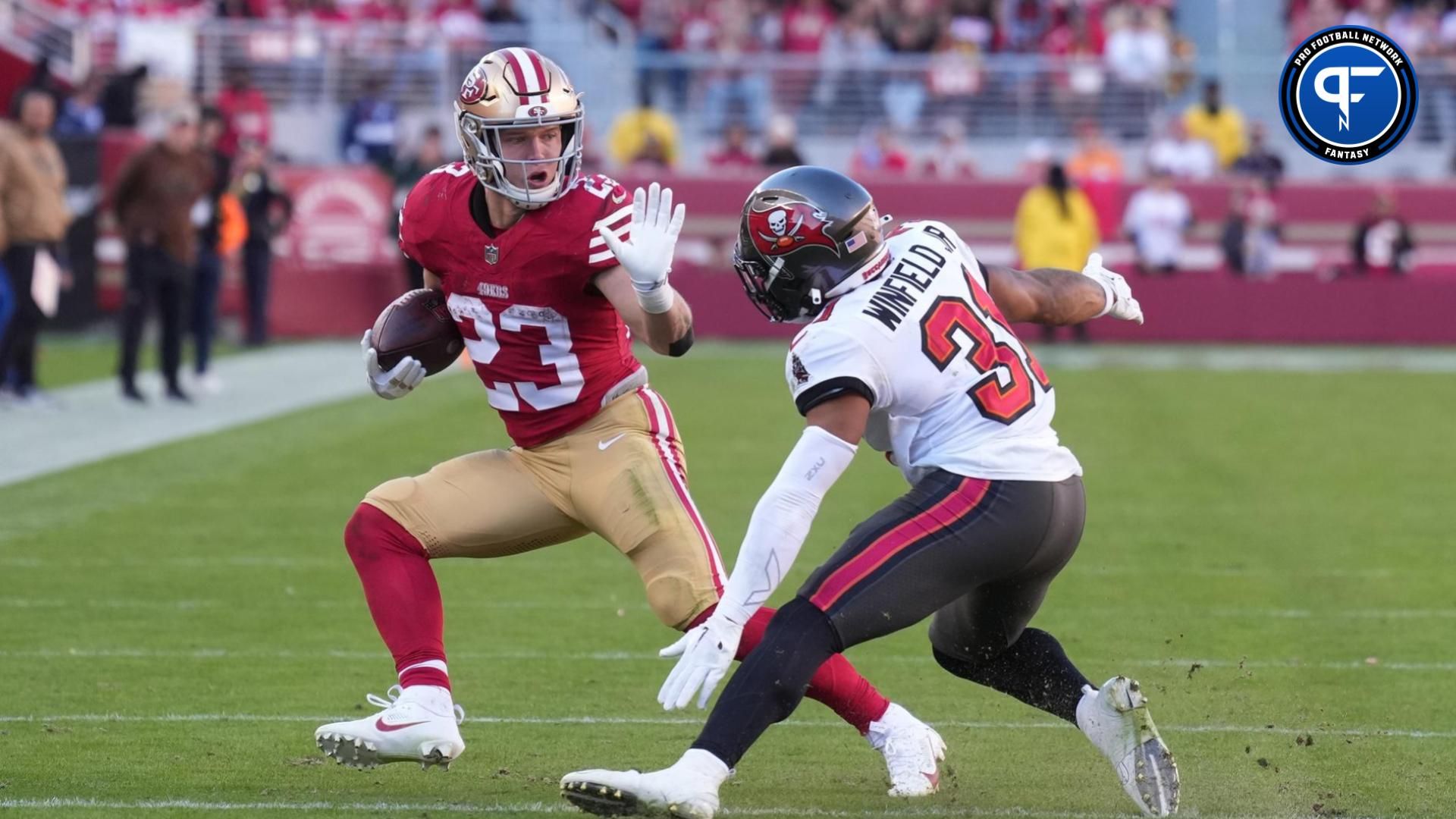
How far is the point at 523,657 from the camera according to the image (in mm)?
6113

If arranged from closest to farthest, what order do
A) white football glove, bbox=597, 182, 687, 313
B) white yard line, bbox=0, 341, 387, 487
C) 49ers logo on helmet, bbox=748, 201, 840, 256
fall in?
1. 49ers logo on helmet, bbox=748, 201, 840, 256
2. white football glove, bbox=597, 182, 687, 313
3. white yard line, bbox=0, 341, 387, 487

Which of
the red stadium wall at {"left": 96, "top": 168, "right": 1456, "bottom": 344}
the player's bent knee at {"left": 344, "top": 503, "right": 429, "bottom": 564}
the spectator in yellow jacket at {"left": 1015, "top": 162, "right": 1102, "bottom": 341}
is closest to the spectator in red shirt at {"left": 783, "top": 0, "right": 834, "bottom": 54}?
the red stadium wall at {"left": 96, "top": 168, "right": 1456, "bottom": 344}

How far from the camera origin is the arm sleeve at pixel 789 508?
13.1 feet

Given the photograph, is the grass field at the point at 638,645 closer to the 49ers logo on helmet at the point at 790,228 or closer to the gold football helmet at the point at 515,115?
the 49ers logo on helmet at the point at 790,228

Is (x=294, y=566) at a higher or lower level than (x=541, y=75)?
lower

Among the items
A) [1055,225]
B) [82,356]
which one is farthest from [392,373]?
[1055,225]

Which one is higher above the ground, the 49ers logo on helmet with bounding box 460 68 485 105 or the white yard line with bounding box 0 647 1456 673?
the 49ers logo on helmet with bounding box 460 68 485 105

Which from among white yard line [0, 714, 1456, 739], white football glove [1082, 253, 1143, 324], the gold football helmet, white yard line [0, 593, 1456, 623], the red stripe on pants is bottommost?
white yard line [0, 593, 1456, 623]

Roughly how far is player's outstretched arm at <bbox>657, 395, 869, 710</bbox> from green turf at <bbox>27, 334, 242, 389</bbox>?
10.3 m

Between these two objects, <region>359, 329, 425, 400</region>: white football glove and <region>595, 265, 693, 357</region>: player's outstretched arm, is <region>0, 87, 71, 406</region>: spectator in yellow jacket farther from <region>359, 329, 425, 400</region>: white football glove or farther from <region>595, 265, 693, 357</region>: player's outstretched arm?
<region>595, 265, 693, 357</region>: player's outstretched arm

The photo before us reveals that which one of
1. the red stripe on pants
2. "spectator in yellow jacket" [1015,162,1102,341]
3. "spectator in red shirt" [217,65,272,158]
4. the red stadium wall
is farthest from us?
"spectator in red shirt" [217,65,272,158]

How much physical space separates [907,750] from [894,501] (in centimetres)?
63

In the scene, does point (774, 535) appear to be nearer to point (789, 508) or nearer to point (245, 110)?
point (789, 508)

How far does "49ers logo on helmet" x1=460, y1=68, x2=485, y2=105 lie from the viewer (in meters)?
4.77
